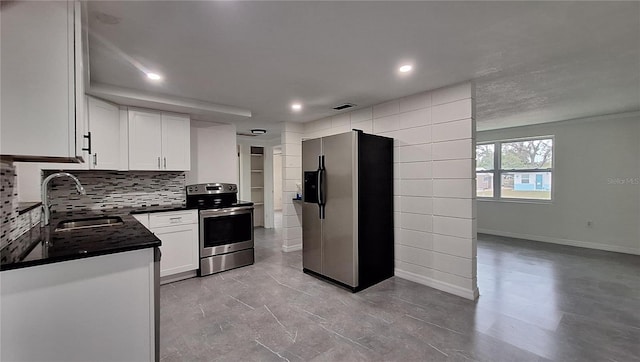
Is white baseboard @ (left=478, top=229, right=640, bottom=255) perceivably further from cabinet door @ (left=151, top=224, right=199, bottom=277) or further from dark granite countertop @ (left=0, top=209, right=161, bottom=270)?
dark granite countertop @ (left=0, top=209, right=161, bottom=270)

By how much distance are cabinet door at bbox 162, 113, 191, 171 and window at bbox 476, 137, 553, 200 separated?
20.0 ft

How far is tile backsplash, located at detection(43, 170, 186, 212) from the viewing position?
3.23 metres

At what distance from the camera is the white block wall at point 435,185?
2986 mm

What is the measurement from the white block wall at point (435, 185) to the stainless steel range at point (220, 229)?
2.13 meters

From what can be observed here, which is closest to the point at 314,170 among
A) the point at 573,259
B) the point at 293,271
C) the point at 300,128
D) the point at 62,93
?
the point at 293,271

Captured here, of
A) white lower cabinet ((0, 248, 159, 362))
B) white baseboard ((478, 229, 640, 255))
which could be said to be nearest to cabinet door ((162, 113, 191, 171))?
white lower cabinet ((0, 248, 159, 362))

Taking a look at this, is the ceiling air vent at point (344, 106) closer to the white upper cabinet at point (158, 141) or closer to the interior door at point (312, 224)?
the interior door at point (312, 224)

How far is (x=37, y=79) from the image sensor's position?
4.30ft

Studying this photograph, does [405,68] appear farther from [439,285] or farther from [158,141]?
[158,141]

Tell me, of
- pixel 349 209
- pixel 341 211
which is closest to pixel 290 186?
pixel 341 211

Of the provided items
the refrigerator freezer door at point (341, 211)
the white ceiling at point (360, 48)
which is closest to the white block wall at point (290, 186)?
the white ceiling at point (360, 48)

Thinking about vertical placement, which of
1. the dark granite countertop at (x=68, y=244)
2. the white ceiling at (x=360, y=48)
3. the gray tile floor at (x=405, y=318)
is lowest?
the gray tile floor at (x=405, y=318)

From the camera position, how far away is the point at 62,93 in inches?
53.4

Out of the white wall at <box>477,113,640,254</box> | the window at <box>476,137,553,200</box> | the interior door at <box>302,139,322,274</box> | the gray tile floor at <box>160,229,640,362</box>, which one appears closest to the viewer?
the gray tile floor at <box>160,229,640,362</box>
